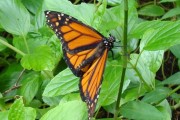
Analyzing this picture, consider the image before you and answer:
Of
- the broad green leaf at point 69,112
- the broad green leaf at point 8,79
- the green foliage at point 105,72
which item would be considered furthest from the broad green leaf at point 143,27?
the broad green leaf at point 8,79

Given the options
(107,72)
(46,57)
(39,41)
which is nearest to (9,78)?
(39,41)

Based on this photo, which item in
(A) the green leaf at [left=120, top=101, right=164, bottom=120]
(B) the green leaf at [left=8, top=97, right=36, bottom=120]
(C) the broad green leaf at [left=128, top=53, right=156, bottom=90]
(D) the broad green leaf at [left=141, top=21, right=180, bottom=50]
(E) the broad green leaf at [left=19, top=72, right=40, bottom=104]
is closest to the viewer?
(B) the green leaf at [left=8, top=97, right=36, bottom=120]

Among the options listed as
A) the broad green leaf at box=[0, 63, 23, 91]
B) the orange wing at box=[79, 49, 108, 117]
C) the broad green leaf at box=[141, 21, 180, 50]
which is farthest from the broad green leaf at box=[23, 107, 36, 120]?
the broad green leaf at box=[0, 63, 23, 91]

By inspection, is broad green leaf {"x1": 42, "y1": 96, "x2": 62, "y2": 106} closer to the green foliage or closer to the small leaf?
the green foliage

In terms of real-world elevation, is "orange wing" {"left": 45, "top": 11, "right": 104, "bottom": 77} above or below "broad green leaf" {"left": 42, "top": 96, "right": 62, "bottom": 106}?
above

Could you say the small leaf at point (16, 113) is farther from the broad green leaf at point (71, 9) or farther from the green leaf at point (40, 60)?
the broad green leaf at point (71, 9)

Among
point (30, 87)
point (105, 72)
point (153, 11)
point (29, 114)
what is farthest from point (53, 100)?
point (153, 11)

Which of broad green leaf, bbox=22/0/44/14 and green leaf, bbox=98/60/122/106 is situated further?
broad green leaf, bbox=22/0/44/14

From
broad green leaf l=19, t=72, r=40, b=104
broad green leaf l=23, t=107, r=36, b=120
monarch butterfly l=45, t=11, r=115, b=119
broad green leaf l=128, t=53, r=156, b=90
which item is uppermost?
monarch butterfly l=45, t=11, r=115, b=119
